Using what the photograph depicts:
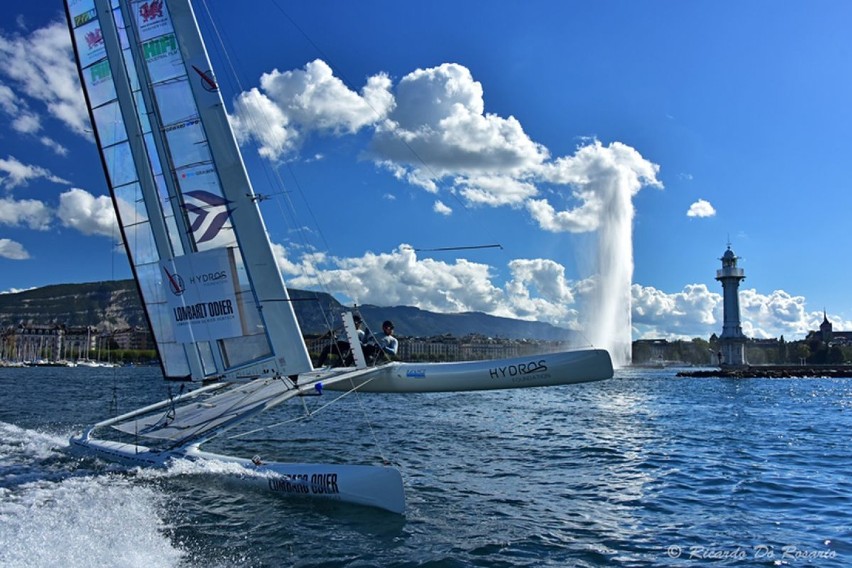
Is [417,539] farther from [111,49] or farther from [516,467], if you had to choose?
[111,49]

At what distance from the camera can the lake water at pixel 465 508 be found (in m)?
7.84

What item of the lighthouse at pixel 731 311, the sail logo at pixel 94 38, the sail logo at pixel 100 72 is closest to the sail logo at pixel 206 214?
the sail logo at pixel 100 72

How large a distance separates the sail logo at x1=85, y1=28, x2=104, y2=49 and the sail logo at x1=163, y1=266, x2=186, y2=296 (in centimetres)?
459

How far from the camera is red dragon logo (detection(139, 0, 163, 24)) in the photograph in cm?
1202

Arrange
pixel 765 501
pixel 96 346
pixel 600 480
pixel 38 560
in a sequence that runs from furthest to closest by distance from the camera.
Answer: pixel 96 346 → pixel 600 480 → pixel 765 501 → pixel 38 560

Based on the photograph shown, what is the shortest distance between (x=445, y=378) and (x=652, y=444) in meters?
9.66

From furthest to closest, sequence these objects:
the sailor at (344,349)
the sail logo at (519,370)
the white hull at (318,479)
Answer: the sailor at (344,349) < the sail logo at (519,370) < the white hull at (318,479)

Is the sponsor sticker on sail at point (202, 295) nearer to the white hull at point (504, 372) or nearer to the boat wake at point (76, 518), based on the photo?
the boat wake at point (76, 518)

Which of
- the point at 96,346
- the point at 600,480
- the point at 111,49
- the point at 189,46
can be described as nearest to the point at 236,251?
the point at 189,46

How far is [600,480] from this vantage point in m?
12.6

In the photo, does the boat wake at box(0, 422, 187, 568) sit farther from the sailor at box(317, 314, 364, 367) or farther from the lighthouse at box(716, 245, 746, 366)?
the lighthouse at box(716, 245, 746, 366)

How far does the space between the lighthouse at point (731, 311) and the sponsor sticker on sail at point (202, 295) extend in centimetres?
10604

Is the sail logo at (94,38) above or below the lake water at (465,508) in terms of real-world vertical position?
above

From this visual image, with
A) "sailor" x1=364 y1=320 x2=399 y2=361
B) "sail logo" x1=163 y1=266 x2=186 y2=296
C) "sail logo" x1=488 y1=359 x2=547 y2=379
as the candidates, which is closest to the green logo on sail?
"sail logo" x1=163 y1=266 x2=186 y2=296
